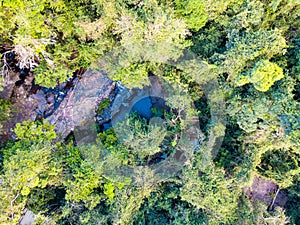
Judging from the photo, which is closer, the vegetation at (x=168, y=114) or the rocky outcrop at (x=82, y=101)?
the vegetation at (x=168, y=114)

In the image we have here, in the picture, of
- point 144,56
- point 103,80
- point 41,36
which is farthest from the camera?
point 103,80

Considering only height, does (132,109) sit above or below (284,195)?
above

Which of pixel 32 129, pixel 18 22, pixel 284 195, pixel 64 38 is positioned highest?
pixel 18 22

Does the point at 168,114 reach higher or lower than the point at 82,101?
lower

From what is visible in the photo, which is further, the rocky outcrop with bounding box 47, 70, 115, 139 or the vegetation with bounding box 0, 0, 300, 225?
the rocky outcrop with bounding box 47, 70, 115, 139

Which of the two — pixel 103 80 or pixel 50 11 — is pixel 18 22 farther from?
pixel 103 80

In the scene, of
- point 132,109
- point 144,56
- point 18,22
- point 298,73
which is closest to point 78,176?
point 132,109

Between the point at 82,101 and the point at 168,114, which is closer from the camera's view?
the point at 168,114

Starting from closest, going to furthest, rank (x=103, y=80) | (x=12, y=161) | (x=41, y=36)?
(x=12, y=161), (x=41, y=36), (x=103, y=80)
